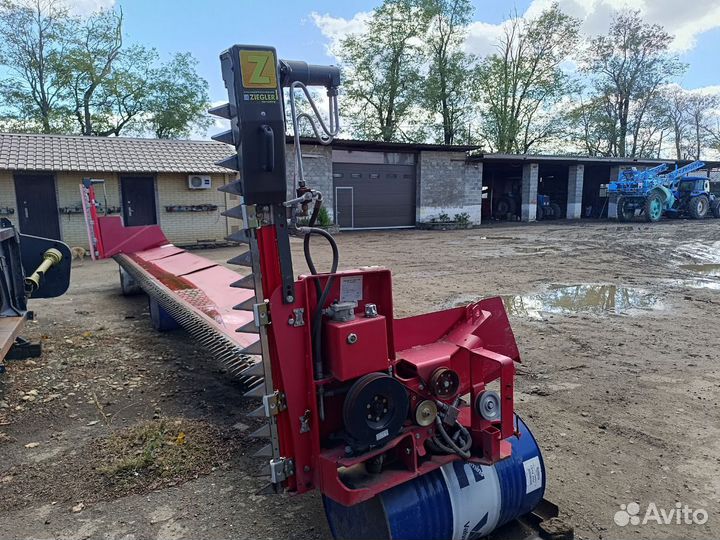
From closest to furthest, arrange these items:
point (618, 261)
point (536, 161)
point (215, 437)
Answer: point (215, 437) → point (618, 261) → point (536, 161)

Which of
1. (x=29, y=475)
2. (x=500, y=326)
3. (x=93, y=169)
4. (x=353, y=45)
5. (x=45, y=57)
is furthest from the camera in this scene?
(x=353, y=45)

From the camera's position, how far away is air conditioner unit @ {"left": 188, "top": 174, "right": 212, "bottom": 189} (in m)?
15.2

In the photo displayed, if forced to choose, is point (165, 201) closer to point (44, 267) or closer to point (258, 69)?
point (44, 267)

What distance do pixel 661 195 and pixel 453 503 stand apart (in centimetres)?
2356

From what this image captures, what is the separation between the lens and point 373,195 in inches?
795

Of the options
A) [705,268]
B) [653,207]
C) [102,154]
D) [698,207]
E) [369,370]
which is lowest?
[705,268]

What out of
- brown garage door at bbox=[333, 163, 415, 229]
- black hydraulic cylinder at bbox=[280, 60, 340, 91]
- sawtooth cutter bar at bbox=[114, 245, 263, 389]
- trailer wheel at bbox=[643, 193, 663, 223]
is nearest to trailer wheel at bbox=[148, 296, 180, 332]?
sawtooth cutter bar at bbox=[114, 245, 263, 389]

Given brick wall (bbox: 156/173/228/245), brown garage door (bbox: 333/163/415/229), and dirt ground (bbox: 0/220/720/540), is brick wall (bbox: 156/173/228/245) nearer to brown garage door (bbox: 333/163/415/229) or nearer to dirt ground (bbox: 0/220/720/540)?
brown garage door (bbox: 333/163/415/229)

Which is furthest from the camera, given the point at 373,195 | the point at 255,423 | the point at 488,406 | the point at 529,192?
the point at 529,192

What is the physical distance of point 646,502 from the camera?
99.7 inches

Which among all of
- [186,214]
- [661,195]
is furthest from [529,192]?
[186,214]

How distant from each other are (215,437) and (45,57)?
98.4 feet

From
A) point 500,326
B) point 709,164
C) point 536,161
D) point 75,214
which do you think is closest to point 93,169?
point 75,214

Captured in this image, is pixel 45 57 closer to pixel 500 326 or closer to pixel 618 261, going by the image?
pixel 618 261
